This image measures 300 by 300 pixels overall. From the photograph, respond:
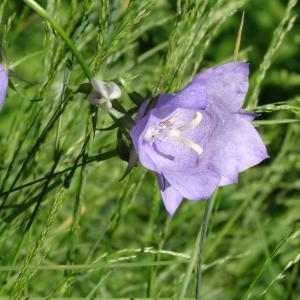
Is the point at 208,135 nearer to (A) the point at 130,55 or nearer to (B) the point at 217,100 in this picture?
(B) the point at 217,100

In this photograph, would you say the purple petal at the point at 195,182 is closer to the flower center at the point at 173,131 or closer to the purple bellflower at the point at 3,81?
the flower center at the point at 173,131

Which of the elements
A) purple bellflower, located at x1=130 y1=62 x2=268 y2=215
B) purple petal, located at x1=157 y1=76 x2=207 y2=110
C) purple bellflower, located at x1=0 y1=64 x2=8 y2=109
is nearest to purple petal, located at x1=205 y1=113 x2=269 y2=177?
purple bellflower, located at x1=130 y1=62 x2=268 y2=215

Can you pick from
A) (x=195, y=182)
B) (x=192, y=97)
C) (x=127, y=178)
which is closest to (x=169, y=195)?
(x=195, y=182)

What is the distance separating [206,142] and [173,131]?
Answer: 0.14 feet

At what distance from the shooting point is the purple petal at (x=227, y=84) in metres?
0.86

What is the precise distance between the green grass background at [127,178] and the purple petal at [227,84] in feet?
0.13

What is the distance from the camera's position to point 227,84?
885 millimetres

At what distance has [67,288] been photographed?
103cm

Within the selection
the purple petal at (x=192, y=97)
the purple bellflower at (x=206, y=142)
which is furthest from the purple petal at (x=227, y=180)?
the purple petal at (x=192, y=97)

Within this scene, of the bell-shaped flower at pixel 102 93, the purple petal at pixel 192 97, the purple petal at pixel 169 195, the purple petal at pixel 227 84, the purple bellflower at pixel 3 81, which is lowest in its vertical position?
the purple petal at pixel 169 195

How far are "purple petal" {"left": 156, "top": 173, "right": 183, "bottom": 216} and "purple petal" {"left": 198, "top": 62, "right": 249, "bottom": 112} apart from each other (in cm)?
11

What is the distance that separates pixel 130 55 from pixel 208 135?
1147mm

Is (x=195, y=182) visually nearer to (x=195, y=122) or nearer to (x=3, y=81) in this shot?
(x=195, y=122)

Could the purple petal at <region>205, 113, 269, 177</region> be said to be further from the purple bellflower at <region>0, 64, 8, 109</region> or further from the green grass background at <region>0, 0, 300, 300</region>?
the purple bellflower at <region>0, 64, 8, 109</region>
